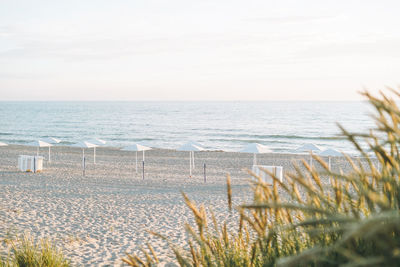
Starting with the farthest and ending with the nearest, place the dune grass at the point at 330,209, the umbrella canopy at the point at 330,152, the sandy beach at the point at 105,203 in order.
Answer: the umbrella canopy at the point at 330,152, the sandy beach at the point at 105,203, the dune grass at the point at 330,209

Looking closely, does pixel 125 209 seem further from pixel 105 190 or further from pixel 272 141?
pixel 272 141

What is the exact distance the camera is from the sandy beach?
28.4ft

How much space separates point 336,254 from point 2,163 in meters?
22.9

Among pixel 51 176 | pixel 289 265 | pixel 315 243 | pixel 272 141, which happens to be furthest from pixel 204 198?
pixel 272 141

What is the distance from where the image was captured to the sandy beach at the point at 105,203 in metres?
8.67

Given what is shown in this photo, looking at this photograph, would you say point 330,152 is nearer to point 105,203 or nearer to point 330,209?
point 105,203

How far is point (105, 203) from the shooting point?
13.0 m

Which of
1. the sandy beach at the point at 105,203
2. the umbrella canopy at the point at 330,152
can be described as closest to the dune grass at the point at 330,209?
the sandy beach at the point at 105,203

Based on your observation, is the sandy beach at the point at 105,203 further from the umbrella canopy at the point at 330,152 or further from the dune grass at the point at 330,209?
the umbrella canopy at the point at 330,152

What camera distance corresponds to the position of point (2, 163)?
2200 centimetres

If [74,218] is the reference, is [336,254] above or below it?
above

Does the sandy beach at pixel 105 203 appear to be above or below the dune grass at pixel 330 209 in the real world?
below

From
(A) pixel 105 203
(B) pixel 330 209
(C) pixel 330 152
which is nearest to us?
(B) pixel 330 209

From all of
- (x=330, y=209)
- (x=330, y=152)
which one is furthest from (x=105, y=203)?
(x=330, y=209)
